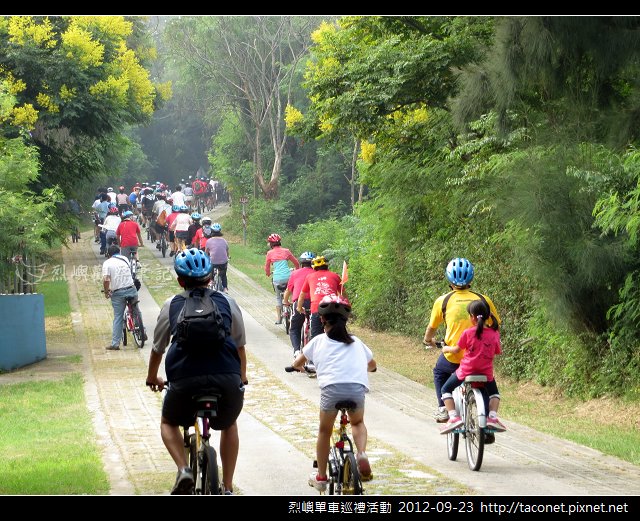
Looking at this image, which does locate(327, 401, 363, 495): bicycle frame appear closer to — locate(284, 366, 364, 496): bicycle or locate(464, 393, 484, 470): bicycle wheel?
locate(284, 366, 364, 496): bicycle

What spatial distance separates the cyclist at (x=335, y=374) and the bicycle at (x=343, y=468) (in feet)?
0.19

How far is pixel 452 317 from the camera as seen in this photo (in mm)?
10336

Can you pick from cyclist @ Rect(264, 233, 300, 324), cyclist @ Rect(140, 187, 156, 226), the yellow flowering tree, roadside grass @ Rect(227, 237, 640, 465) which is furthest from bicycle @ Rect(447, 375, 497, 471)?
cyclist @ Rect(140, 187, 156, 226)

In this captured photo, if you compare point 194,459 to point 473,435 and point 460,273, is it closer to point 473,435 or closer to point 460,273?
point 473,435

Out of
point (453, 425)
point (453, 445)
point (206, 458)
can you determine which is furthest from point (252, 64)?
point (206, 458)

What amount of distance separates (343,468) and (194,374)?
149 cm

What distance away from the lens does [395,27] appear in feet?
69.9

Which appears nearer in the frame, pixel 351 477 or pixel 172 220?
pixel 351 477

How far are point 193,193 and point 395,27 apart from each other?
114 feet

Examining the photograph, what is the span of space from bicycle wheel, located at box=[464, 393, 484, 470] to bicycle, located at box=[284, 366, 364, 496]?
190 cm

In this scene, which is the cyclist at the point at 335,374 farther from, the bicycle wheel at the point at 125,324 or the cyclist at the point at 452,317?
the bicycle wheel at the point at 125,324

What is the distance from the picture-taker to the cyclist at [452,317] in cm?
1034

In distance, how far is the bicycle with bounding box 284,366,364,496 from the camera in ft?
25.2

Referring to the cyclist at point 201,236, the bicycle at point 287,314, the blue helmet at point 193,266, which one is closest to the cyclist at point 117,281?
the bicycle at point 287,314
